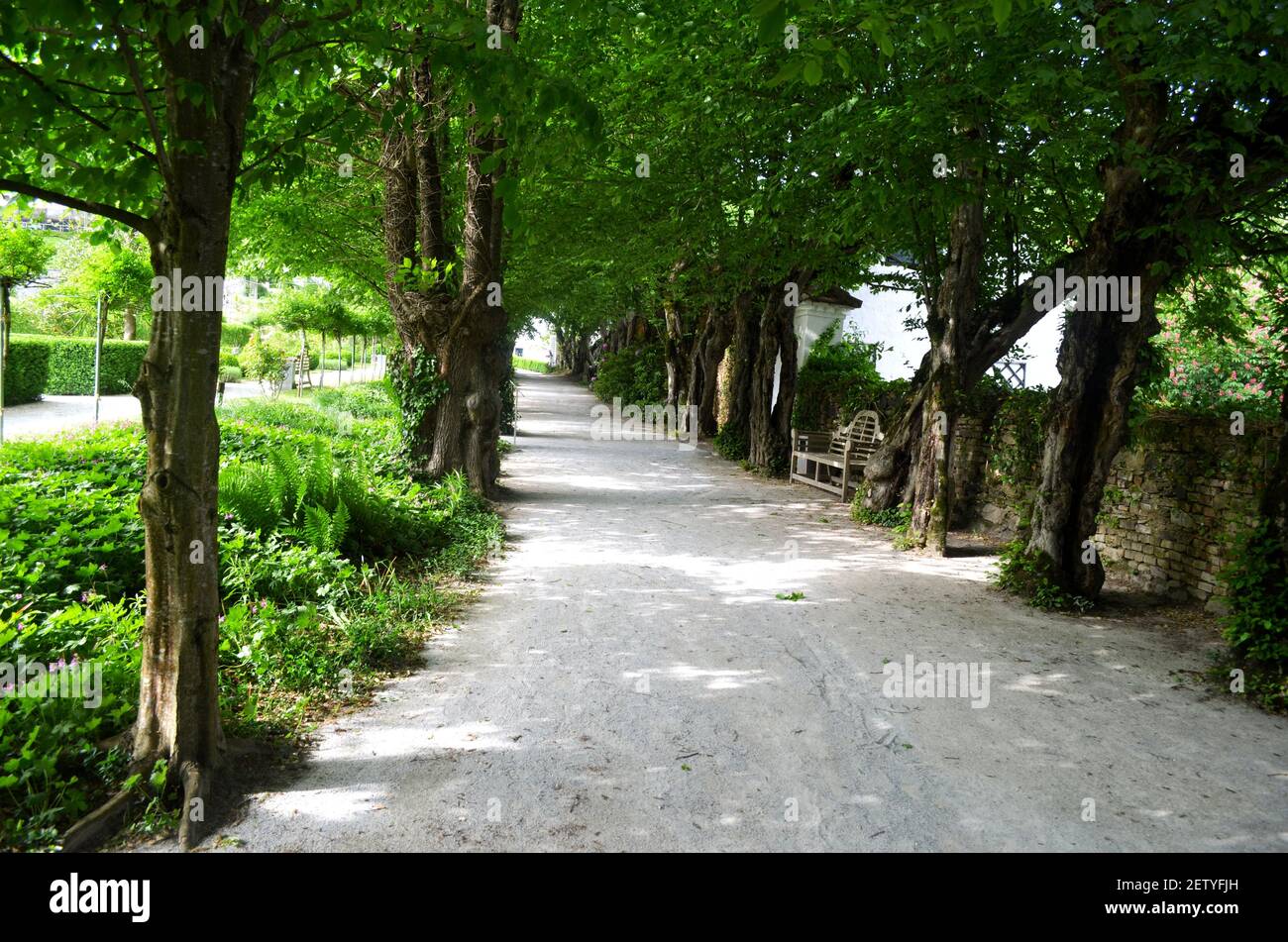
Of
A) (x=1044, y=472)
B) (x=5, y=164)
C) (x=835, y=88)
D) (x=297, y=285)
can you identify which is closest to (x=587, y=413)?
(x=297, y=285)

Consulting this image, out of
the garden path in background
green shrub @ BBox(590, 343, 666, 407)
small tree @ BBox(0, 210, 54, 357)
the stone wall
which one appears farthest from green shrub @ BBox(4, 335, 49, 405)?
the stone wall

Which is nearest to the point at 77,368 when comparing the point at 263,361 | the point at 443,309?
the point at 263,361

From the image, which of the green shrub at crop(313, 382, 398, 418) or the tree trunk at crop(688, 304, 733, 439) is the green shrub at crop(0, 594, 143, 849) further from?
the tree trunk at crop(688, 304, 733, 439)

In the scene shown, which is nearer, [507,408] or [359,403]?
[507,408]

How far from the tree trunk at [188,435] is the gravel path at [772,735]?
22.0 inches

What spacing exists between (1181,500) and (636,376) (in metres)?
26.6

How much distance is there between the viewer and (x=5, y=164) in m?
4.33

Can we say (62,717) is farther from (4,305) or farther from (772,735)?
(4,305)

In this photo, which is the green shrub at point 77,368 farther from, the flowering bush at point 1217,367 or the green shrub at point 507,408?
the flowering bush at point 1217,367

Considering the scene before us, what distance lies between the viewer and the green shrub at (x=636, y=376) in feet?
107

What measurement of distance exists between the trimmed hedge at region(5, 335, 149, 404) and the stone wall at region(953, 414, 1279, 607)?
21.7 meters

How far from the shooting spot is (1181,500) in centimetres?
836

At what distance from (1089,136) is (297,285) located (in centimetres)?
3109

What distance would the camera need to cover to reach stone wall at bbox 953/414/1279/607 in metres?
7.63
